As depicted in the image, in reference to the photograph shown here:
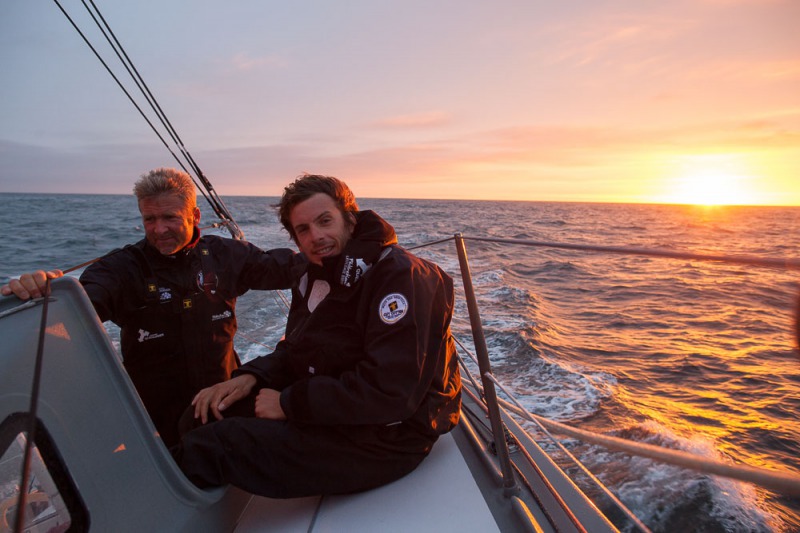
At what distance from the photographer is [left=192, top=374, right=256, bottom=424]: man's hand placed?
5.52 ft

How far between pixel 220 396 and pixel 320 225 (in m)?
0.76

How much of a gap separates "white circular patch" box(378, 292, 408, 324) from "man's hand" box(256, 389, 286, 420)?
0.50 meters

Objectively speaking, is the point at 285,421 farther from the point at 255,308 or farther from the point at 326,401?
the point at 255,308

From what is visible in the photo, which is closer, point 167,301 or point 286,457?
→ point 286,457

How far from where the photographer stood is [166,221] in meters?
2.14

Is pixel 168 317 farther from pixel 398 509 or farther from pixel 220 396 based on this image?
pixel 398 509

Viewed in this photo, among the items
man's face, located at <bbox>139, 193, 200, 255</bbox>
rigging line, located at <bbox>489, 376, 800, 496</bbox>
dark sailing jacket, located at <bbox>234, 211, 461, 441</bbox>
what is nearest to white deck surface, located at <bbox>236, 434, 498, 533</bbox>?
dark sailing jacket, located at <bbox>234, 211, 461, 441</bbox>

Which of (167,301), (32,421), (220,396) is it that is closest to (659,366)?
(220,396)

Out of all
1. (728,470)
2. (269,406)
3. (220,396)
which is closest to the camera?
(728,470)

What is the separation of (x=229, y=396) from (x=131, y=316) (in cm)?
82

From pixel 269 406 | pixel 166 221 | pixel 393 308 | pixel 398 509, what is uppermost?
pixel 166 221

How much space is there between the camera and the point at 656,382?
15.2 feet

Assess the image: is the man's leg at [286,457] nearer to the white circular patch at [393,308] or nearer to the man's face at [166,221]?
the white circular patch at [393,308]

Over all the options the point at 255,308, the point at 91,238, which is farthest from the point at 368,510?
the point at 91,238
